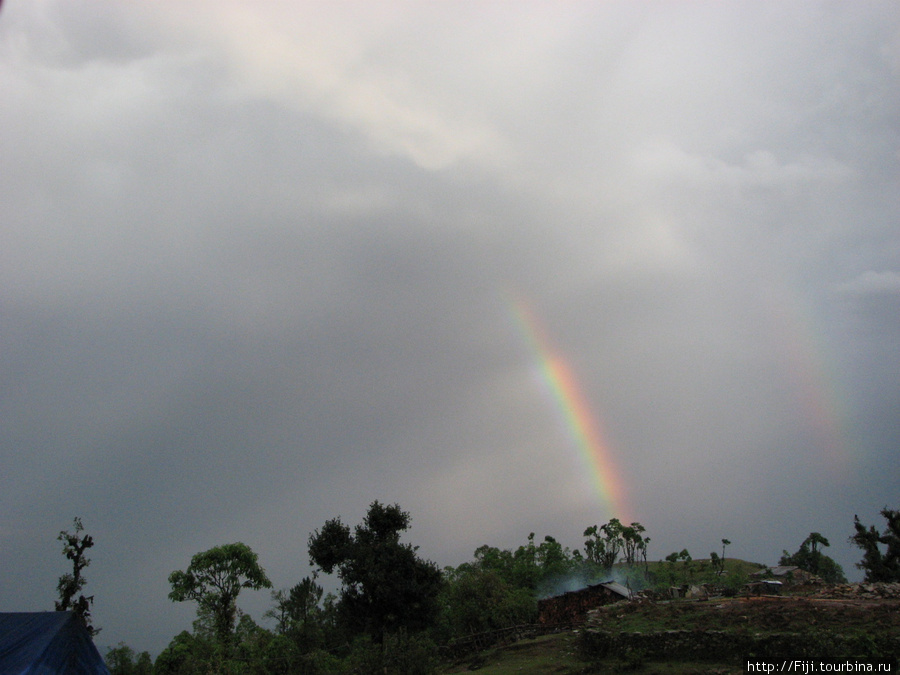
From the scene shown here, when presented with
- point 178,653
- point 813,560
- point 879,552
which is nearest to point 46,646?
point 178,653

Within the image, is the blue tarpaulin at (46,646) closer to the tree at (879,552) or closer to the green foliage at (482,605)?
the green foliage at (482,605)

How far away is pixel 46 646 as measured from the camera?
19125 millimetres

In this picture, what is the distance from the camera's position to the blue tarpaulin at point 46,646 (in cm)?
1856

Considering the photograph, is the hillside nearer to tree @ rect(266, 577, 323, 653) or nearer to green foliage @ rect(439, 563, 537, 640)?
green foliage @ rect(439, 563, 537, 640)

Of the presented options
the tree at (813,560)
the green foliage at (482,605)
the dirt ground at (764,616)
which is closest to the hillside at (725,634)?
the dirt ground at (764,616)

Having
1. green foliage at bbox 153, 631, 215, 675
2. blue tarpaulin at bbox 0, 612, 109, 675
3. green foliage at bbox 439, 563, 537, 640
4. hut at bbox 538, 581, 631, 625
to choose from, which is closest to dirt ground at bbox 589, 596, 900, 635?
green foliage at bbox 439, 563, 537, 640

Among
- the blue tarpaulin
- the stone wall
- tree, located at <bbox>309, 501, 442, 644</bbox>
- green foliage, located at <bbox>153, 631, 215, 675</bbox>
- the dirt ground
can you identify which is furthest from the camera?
tree, located at <bbox>309, 501, 442, 644</bbox>

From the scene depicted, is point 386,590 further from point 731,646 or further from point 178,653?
point 731,646

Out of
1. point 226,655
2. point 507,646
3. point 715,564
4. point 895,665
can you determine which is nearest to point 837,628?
point 895,665

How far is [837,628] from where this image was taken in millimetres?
22359

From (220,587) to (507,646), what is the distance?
2415 cm

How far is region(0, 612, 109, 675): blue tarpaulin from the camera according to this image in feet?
60.9

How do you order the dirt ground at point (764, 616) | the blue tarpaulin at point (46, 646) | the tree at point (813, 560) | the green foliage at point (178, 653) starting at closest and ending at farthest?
1. the blue tarpaulin at point (46, 646)
2. the dirt ground at point (764, 616)
3. the green foliage at point (178, 653)
4. the tree at point (813, 560)

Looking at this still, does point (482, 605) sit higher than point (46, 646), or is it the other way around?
point (46, 646)
